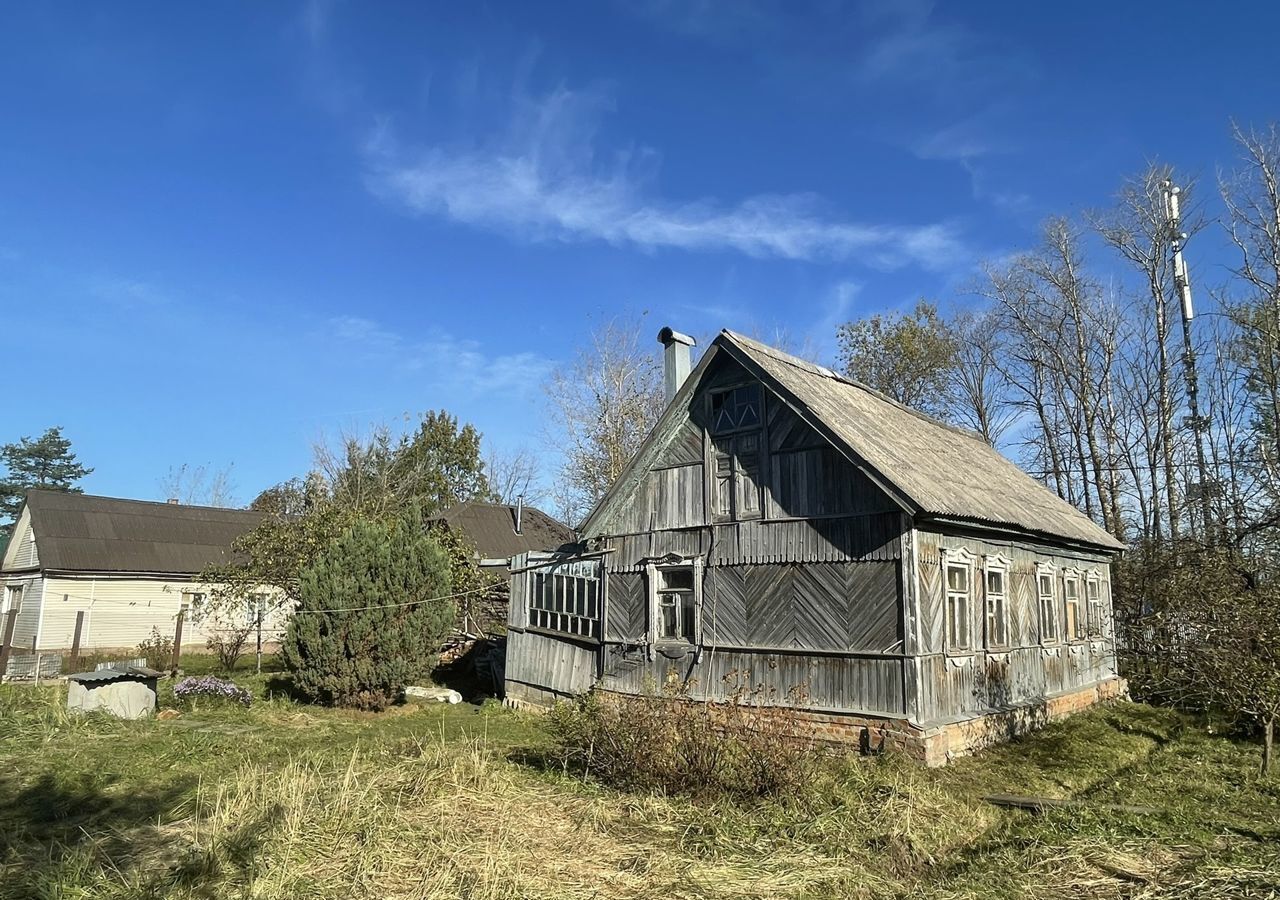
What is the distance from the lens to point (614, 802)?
8.77m

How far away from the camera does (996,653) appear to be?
13.7 meters

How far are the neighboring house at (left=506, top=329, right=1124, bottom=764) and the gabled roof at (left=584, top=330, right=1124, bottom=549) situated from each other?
6cm

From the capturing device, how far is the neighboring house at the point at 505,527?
105 feet

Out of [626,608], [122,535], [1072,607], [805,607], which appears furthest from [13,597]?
[1072,607]

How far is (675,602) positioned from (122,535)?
26086 millimetres

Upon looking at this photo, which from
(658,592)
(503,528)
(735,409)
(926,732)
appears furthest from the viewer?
(503,528)

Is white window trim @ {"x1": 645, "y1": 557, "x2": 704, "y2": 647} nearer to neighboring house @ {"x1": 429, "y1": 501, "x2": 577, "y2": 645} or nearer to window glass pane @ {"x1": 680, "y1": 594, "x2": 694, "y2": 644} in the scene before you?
window glass pane @ {"x1": 680, "y1": 594, "x2": 694, "y2": 644}

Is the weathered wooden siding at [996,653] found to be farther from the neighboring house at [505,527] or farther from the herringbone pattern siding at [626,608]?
the neighboring house at [505,527]

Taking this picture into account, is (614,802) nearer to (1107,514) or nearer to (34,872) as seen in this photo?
(34,872)

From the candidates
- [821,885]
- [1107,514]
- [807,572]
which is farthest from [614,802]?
[1107,514]

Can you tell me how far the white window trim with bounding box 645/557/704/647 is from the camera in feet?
47.6

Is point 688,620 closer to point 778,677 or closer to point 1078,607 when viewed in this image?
point 778,677

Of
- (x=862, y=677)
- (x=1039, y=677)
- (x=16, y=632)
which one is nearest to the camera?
(x=862, y=677)

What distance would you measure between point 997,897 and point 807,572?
681 cm
